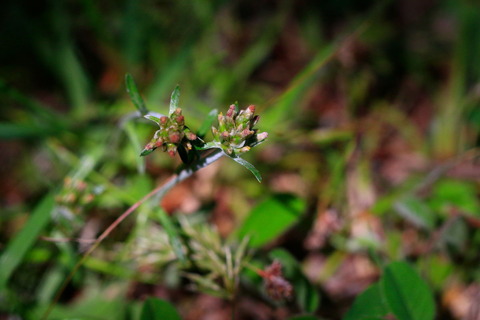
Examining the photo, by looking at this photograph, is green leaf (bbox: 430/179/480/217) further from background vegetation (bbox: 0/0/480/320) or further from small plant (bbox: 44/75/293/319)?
small plant (bbox: 44/75/293/319)

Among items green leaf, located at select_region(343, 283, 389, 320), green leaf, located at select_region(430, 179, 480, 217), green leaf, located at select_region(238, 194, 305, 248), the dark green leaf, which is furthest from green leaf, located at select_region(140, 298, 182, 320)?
green leaf, located at select_region(430, 179, 480, 217)

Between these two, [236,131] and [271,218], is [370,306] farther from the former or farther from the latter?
[236,131]

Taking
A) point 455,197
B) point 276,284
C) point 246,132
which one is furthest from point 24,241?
point 455,197

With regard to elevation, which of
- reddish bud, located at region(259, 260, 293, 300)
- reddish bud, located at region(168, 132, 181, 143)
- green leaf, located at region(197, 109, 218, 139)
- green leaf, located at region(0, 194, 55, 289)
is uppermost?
green leaf, located at region(0, 194, 55, 289)

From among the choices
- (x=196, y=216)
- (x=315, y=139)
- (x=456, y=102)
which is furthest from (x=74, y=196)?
(x=456, y=102)

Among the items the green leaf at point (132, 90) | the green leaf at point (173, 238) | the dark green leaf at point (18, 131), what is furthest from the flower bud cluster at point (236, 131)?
the dark green leaf at point (18, 131)

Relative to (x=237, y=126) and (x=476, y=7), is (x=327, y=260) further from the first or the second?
(x=476, y=7)
